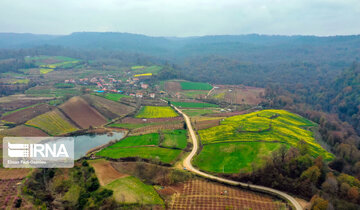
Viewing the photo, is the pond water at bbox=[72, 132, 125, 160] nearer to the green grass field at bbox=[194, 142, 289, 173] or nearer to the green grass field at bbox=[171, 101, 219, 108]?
the green grass field at bbox=[194, 142, 289, 173]

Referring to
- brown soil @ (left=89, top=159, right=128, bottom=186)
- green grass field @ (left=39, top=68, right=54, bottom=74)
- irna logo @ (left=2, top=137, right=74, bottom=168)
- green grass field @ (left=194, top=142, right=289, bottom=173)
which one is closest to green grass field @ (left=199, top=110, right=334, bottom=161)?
green grass field @ (left=194, top=142, right=289, bottom=173)

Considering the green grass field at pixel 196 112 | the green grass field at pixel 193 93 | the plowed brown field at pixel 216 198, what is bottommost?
the plowed brown field at pixel 216 198

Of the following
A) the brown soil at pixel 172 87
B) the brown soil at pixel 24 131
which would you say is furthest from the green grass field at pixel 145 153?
the brown soil at pixel 172 87

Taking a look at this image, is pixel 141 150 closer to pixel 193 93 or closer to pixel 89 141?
pixel 89 141

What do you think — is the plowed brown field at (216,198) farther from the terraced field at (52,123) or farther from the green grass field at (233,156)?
the terraced field at (52,123)

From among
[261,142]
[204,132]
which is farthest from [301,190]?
[204,132]

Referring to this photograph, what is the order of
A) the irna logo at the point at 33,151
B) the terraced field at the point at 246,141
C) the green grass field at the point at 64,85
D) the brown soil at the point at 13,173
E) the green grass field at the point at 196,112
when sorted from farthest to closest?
the green grass field at the point at 64,85 < the green grass field at the point at 196,112 < the terraced field at the point at 246,141 < the irna logo at the point at 33,151 < the brown soil at the point at 13,173
